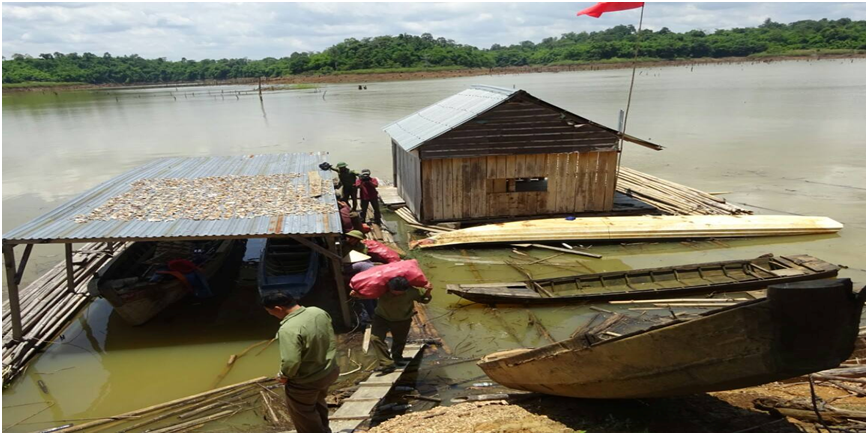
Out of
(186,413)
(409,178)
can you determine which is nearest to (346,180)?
(409,178)

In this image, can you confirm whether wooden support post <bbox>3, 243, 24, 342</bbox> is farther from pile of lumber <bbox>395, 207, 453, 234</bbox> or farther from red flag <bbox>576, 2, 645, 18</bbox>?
red flag <bbox>576, 2, 645, 18</bbox>

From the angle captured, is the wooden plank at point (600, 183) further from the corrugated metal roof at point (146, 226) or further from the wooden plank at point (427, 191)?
the corrugated metal roof at point (146, 226)

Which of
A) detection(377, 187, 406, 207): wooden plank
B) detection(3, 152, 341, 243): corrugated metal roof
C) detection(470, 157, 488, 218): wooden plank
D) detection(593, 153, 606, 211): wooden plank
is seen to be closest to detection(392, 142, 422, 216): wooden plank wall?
detection(377, 187, 406, 207): wooden plank

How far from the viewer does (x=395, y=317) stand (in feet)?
23.7

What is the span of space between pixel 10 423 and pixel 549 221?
12.4 meters

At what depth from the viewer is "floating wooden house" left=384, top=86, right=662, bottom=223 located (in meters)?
14.2

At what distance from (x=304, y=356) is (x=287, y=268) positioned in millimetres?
6440

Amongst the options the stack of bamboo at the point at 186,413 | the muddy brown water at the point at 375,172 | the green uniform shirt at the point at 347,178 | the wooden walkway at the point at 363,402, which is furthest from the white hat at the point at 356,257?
the green uniform shirt at the point at 347,178

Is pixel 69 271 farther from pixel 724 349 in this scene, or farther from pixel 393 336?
pixel 724 349

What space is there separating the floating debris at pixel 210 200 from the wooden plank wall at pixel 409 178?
3.31 m

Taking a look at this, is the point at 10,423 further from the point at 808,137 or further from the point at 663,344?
the point at 808,137

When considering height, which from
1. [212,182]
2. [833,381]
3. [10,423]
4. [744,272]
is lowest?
[10,423]

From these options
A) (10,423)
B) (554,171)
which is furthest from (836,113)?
(10,423)

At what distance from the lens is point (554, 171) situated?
584 inches
